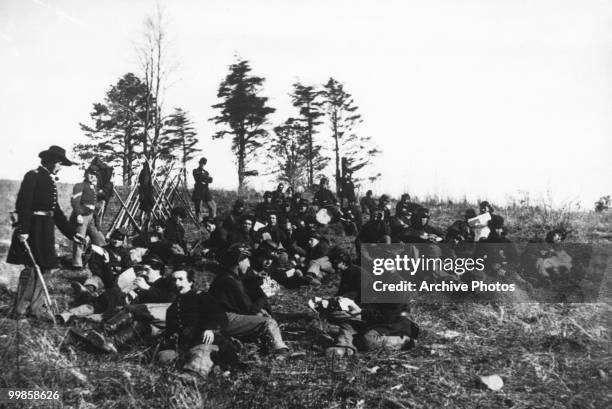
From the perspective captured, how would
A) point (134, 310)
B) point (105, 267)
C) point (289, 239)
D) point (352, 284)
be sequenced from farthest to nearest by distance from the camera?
point (289, 239) → point (105, 267) → point (352, 284) → point (134, 310)

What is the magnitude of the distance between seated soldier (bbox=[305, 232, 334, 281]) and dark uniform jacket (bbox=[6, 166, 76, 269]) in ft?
14.2

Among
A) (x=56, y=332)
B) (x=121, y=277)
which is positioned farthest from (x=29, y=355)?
(x=121, y=277)

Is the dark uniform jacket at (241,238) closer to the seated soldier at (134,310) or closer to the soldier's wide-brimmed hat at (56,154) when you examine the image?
the seated soldier at (134,310)

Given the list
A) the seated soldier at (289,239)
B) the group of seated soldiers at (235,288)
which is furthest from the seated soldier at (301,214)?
the seated soldier at (289,239)

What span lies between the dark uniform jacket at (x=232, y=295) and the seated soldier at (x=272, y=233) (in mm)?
4469

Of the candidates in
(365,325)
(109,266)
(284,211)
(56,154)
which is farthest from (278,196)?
(365,325)

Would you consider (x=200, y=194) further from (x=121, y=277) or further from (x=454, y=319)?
(x=454, y=319)

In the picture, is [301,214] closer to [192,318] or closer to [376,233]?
[376,233]

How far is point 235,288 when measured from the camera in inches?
220

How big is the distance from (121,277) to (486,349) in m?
5.48

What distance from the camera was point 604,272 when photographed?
968 centimetres

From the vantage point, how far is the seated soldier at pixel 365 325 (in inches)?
213

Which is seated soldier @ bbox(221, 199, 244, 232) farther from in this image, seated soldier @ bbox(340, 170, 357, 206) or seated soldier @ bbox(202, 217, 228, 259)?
seated soldier @ bbox(340, 170, 357, 206)

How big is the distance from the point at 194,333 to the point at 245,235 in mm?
4888
